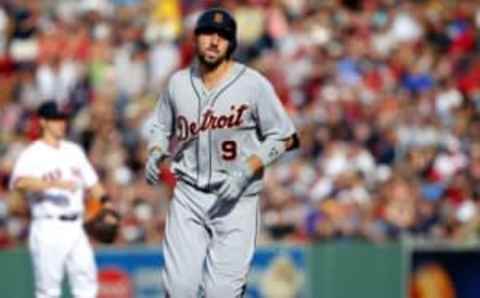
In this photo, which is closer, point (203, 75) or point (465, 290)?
point (203, 75)

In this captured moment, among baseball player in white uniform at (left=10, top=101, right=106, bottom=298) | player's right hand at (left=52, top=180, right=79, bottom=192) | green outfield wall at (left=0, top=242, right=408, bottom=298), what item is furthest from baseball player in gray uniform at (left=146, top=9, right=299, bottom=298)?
green outfield wall at (left=0, top=242, right=408, bottom=298)

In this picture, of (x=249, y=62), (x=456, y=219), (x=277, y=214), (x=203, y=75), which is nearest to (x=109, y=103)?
(x=249, y=62)

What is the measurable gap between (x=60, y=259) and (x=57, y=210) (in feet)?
1.46

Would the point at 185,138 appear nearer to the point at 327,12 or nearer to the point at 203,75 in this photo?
the point at 203,75

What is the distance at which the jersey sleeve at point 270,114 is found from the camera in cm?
1130

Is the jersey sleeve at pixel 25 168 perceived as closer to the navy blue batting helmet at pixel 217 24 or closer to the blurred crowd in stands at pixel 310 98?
the navy blue batting helmet at pixel 217 24

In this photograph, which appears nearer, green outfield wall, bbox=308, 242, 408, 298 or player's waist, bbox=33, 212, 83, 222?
player's waist, bbox=33, 212, 83, 222

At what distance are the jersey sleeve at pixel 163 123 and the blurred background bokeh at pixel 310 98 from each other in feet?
27.5

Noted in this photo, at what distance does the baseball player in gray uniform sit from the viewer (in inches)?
440

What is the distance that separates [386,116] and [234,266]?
1038cm

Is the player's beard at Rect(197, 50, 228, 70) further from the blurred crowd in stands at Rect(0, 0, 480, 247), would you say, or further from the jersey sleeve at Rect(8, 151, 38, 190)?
the blurred crowd in stands at Rect(0, 0, 480, 247)

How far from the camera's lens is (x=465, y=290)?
755 inches

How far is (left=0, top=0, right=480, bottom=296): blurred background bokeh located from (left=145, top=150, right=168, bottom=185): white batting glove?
28.2ft

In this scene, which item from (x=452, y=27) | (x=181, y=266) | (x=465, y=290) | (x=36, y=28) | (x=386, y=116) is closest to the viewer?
(x=181, y=266)
